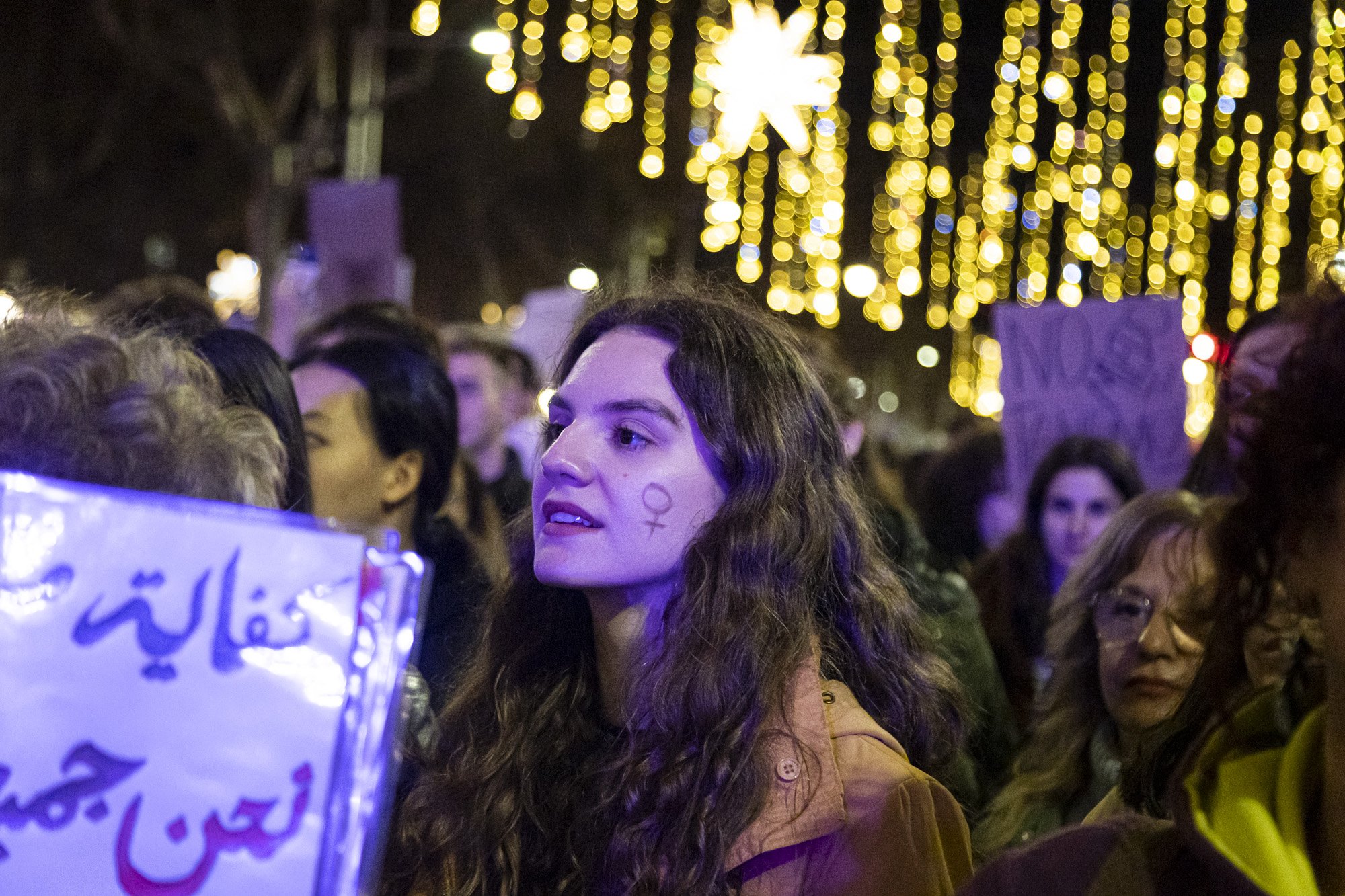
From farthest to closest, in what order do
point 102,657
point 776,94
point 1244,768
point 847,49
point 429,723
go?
point 847,49, point 776,94, point 429,723, point 1244,768, point 102,657

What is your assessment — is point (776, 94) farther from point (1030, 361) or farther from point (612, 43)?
point (612, 43)

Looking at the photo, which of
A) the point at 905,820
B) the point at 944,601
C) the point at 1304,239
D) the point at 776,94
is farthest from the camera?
the point at 776,94

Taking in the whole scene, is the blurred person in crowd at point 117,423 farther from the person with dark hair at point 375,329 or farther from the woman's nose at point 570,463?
the person with dark hair at point 375,329

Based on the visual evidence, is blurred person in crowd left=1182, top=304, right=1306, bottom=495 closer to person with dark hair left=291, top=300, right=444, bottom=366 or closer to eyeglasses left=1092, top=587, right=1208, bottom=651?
eyeglasses left=1092, top=587, right=1208, bottom=651

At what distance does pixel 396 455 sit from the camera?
4.39m

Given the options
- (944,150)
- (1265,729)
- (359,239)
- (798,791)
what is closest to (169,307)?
(798,791)

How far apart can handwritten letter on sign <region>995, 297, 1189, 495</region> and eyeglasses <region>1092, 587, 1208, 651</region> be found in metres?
2.22

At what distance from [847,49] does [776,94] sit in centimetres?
504

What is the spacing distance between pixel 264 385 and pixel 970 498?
15.1ft

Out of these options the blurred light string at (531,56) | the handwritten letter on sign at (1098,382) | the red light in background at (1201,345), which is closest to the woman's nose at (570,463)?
the handwritten letter on sign at (1098,382)

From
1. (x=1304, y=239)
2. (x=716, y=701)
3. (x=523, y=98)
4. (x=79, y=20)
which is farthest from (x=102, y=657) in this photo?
(x=79, y=20)

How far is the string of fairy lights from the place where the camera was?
29.3ft

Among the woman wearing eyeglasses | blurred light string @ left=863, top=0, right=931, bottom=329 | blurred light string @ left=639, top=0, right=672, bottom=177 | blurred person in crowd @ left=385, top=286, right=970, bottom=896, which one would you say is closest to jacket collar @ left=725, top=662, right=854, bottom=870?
blurred person in crowd @ left=385, top=286, right=970, bottom=896

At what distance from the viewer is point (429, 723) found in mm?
3350
